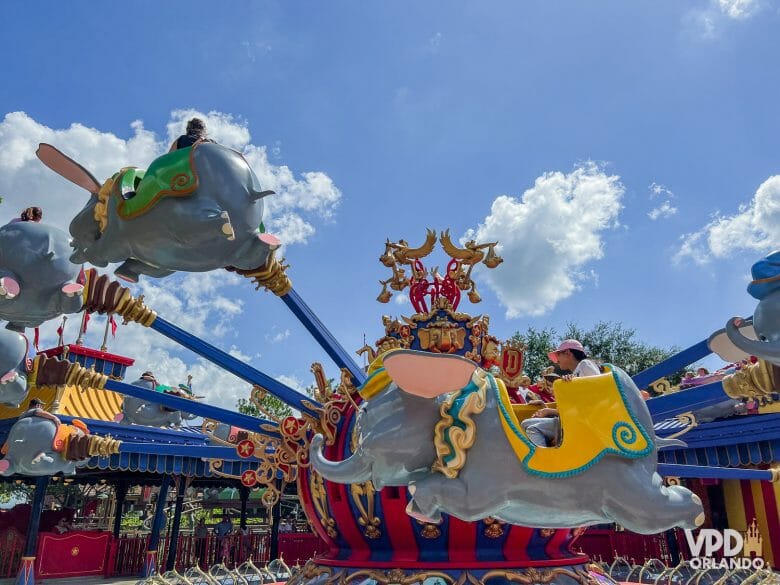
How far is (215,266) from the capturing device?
2.84 meters

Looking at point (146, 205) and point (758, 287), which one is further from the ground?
point (146, 205)

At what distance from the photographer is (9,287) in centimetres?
348

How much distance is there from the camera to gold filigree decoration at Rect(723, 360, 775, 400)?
2.84 m

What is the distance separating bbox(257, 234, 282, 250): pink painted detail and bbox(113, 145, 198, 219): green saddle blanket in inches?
15.1

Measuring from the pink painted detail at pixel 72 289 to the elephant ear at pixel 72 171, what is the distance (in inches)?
33.8

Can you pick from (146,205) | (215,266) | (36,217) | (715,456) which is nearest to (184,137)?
(146,205)

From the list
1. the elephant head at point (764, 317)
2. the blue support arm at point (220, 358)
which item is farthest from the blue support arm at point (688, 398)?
the blue support arm at point (220, 358)

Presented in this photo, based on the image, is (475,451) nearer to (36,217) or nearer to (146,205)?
(146,205)

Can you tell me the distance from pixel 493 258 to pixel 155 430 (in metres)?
11.8

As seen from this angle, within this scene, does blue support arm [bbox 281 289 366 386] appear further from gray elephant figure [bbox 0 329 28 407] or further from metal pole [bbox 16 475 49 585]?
metal pole [bbox 16 475 49 585]

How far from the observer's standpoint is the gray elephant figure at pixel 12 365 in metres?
4.33

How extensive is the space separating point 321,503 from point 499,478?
3251 mm

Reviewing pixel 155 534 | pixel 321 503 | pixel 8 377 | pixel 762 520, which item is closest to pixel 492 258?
pixel 321 503

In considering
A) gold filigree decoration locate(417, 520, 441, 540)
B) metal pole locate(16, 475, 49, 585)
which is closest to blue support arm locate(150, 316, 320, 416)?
gold filigree decoration locate(417, 520, 441, 540)
